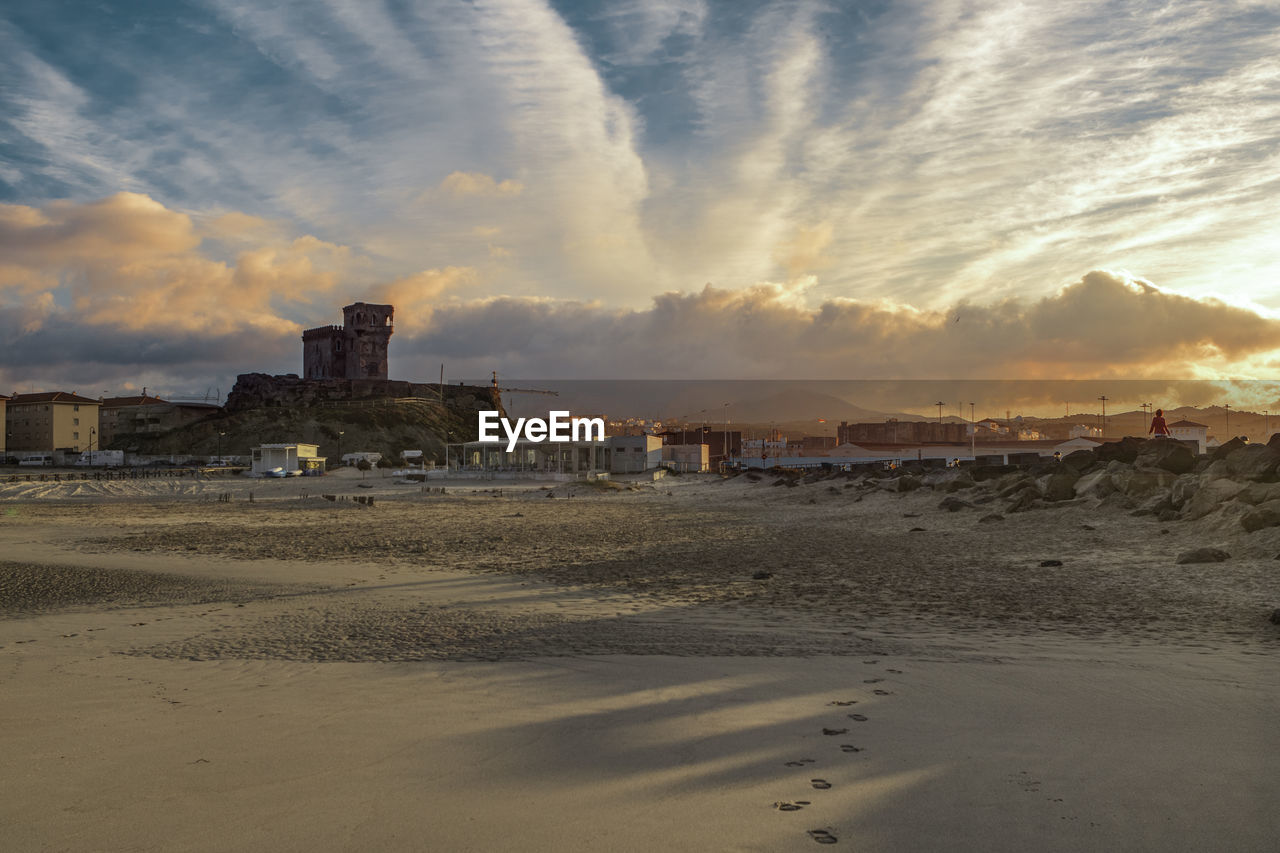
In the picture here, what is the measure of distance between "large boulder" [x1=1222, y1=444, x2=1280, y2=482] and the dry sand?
16.4 ft

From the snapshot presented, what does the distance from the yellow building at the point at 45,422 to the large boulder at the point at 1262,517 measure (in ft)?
569

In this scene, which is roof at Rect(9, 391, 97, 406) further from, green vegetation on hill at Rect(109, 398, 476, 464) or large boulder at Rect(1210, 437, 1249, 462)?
large boulder at Rect(1210, 437, 1249, 462)

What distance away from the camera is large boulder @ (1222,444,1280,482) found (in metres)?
20.9

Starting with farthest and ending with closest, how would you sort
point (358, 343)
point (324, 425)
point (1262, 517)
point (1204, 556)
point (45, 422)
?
point (358, 343) → point (45, 422) → point (324, 425) → point (1262, 517) → point (1204, 556)

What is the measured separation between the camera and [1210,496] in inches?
775

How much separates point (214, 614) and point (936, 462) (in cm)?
6086

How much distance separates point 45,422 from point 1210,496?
180178 mm

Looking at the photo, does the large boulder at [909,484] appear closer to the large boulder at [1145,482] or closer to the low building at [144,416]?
the large boulder at [1145,482]

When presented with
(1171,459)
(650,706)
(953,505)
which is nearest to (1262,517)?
(1171,459)

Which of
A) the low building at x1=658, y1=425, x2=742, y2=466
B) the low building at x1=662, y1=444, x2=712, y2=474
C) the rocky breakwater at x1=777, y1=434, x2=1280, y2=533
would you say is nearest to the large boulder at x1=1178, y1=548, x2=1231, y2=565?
the rocky breakwater at x1=777, y1=434, x2=1280, y2=533

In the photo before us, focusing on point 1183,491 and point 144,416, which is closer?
point 1183,491

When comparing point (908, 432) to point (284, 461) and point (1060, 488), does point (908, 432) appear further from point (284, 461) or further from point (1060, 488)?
point (1060, 488)

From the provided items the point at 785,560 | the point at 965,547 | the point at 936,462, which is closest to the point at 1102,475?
the point at 965,547

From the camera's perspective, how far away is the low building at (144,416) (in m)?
166
